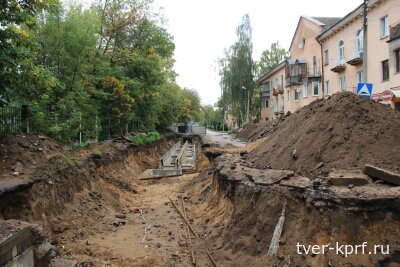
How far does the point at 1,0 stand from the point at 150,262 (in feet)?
25.2

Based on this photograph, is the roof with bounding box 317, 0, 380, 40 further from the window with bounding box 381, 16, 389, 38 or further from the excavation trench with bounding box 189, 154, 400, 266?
the excavation trench with bounding box 189, 154, 400, 266

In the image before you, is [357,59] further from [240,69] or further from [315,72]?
[240,69]

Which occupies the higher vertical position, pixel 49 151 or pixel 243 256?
pixel 49 151

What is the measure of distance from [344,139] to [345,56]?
22.0m

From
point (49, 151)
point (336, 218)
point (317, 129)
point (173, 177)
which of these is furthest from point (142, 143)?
point (336, 218)

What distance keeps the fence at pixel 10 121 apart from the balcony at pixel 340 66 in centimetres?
2421

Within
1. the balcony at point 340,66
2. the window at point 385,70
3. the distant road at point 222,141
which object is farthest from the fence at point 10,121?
the balcony at point 340,66

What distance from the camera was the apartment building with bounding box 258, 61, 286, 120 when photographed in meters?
48.1

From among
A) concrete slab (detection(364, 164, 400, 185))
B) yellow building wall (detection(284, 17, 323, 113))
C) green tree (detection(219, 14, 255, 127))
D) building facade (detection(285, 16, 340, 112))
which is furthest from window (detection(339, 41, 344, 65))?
concrete slab (detection(364, 164, 400, 185))

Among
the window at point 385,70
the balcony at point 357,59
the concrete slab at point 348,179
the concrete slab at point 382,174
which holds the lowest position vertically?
the concrete slab at point 348,179

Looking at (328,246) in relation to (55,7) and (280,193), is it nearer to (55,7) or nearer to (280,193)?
(280,193)

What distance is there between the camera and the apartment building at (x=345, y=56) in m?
20.7

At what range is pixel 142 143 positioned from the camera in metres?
26.9

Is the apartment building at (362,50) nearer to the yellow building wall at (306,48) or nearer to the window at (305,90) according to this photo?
the yellow building wall at (306,48)
